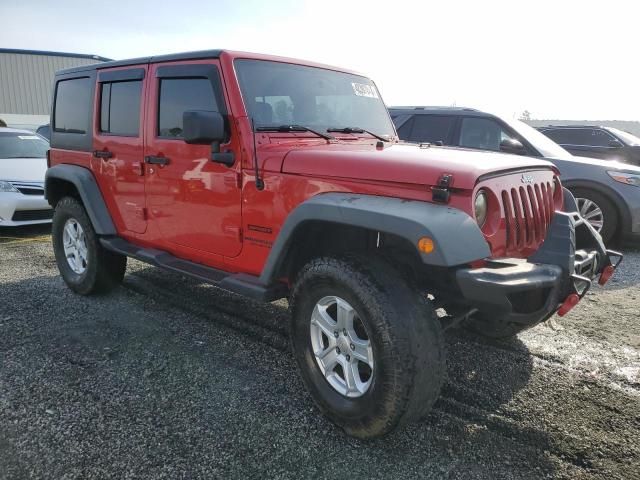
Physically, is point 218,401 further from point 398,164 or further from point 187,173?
point 398,164

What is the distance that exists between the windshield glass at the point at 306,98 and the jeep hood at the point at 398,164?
37 cm

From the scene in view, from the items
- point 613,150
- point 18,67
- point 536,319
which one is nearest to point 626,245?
point 613,150

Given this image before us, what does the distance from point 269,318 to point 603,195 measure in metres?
4.90

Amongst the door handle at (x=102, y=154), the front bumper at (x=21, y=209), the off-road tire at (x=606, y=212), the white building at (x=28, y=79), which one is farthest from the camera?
the white building at (x=28, y=79)

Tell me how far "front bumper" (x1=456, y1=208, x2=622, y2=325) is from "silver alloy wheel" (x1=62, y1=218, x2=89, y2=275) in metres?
3.73

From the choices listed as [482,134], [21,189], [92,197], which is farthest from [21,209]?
[482,134]

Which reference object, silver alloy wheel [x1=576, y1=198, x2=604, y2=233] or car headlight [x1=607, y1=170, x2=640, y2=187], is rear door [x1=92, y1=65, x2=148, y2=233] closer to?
silver alloy wheel [x1=576, y1=198, x2=604, y2=233]

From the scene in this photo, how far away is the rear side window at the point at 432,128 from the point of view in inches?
267

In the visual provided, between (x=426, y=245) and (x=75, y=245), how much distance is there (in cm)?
385

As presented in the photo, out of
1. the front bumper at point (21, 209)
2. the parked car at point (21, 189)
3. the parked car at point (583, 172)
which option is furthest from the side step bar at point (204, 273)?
the parked car at point (583, 172)

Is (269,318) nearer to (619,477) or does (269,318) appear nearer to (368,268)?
(368,268)

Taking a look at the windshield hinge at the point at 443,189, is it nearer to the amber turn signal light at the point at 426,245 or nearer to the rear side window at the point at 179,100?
the amber turn signal light at the point at 426,245

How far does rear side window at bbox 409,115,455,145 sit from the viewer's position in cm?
679

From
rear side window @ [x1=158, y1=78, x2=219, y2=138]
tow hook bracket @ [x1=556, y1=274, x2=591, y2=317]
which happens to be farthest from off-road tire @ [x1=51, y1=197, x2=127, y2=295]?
tow hook bracket @ [x1=556, y1=274, x2=591, y2=317]
